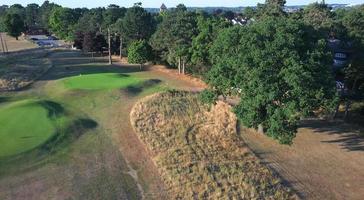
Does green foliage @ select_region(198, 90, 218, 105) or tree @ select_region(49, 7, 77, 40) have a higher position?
tree @ select_region(49, 7, 77, 40)

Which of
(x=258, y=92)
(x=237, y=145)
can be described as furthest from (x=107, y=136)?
(x=258, y=92)

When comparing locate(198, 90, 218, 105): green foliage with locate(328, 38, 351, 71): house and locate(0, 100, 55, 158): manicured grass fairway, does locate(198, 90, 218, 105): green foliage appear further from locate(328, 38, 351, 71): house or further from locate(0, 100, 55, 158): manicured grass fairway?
locate(0, 100, 55, 158): manicured grass fairway

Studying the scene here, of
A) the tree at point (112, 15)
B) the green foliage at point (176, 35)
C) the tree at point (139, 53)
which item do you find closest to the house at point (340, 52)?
the green foliage at point (176, 35)

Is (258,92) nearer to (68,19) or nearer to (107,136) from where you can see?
(107,136)

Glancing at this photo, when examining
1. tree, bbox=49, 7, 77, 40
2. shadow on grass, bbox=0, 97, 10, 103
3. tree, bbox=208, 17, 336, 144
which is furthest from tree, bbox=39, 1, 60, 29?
tree, bbox=208, 17, 336, 144

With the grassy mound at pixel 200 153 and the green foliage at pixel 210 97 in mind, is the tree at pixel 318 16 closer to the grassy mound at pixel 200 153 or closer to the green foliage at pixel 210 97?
the grassy mound at pixel 200 153

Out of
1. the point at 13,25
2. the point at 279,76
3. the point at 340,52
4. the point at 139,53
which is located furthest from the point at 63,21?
the point at 279,76

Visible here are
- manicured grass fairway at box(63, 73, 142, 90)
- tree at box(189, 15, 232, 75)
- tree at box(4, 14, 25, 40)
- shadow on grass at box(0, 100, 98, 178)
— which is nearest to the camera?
shadow on grass at box(0, 100, 98, 178)
